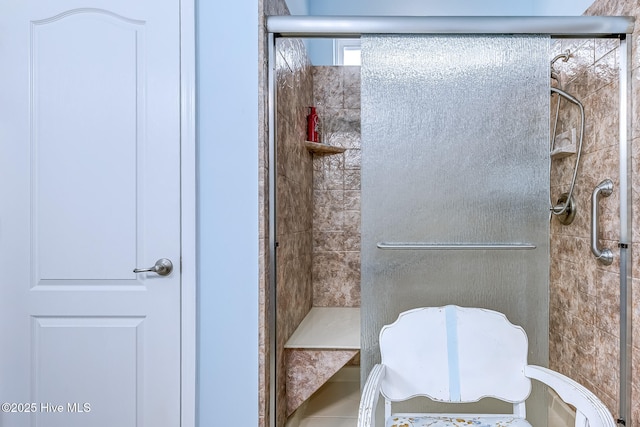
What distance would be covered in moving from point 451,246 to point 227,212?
0.91m

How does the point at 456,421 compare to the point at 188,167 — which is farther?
the point at 188,167

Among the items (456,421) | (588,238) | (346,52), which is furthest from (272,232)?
(346,52)

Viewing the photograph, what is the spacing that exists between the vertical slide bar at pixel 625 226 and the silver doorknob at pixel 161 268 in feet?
5.97

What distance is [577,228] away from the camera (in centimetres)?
214

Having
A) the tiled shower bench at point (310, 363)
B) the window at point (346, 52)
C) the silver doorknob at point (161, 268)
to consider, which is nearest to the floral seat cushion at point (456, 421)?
the tiled shower bench at point (310, 363)

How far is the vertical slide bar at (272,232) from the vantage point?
172 cm

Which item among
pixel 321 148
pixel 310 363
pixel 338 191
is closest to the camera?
pixel 310 363

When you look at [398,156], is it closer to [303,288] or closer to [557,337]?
[303,288]

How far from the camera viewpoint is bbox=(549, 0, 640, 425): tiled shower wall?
69.6 inches

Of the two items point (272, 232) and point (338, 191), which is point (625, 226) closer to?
point (272, 232)

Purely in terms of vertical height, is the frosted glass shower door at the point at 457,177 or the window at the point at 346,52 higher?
the window at the point at 346,52

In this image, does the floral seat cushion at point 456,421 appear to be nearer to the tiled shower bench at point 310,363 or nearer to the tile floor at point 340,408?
the tiled shower bench at point 310,363

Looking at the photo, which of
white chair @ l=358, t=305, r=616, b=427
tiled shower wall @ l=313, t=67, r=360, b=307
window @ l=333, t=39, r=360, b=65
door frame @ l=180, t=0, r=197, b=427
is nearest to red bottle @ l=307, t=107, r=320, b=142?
tiled shower wall @ l=313, t=67, r=360, b=307

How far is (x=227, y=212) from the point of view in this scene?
1.68 meters
